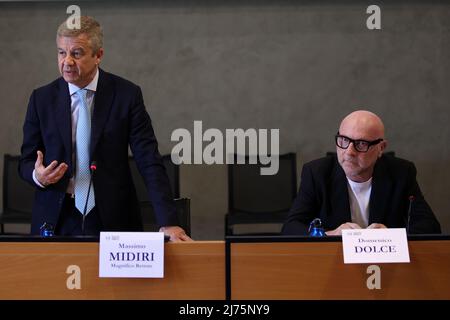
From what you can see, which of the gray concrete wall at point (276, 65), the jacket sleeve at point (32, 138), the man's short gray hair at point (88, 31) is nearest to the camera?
the man's short gray hair at point (88, 31)

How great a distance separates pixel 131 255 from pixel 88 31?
901mm

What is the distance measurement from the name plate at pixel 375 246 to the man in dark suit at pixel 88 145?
2.23 feet

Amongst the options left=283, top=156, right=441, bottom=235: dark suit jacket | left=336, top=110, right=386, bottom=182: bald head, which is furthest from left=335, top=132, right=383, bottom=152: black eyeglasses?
left=283, top=156, right=441, bottom=235: dark suit jacket

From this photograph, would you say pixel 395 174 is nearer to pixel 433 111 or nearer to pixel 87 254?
pixel 87 254

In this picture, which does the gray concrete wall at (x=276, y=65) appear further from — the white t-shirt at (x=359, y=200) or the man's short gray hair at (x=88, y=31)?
the man's short gray hair at (x=88, y=31)

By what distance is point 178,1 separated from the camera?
527 centimetres

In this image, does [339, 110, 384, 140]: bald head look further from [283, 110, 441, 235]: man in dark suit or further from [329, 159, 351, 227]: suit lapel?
[329, 159, 351, 227]: suit lapel

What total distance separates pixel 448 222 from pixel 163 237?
13.5 feet

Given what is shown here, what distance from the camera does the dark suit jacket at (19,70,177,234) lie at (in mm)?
2252

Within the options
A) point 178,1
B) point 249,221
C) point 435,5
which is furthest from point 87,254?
point 435,5

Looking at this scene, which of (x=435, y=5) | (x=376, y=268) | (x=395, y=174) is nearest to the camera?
(x=376, y=268)

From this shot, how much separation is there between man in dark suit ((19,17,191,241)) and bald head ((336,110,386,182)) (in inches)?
24.3

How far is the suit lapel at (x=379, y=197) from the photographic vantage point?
237 centimetres

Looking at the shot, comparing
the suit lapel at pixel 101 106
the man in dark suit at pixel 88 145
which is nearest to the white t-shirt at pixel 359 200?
the man in dark suit at pixel 88 145
